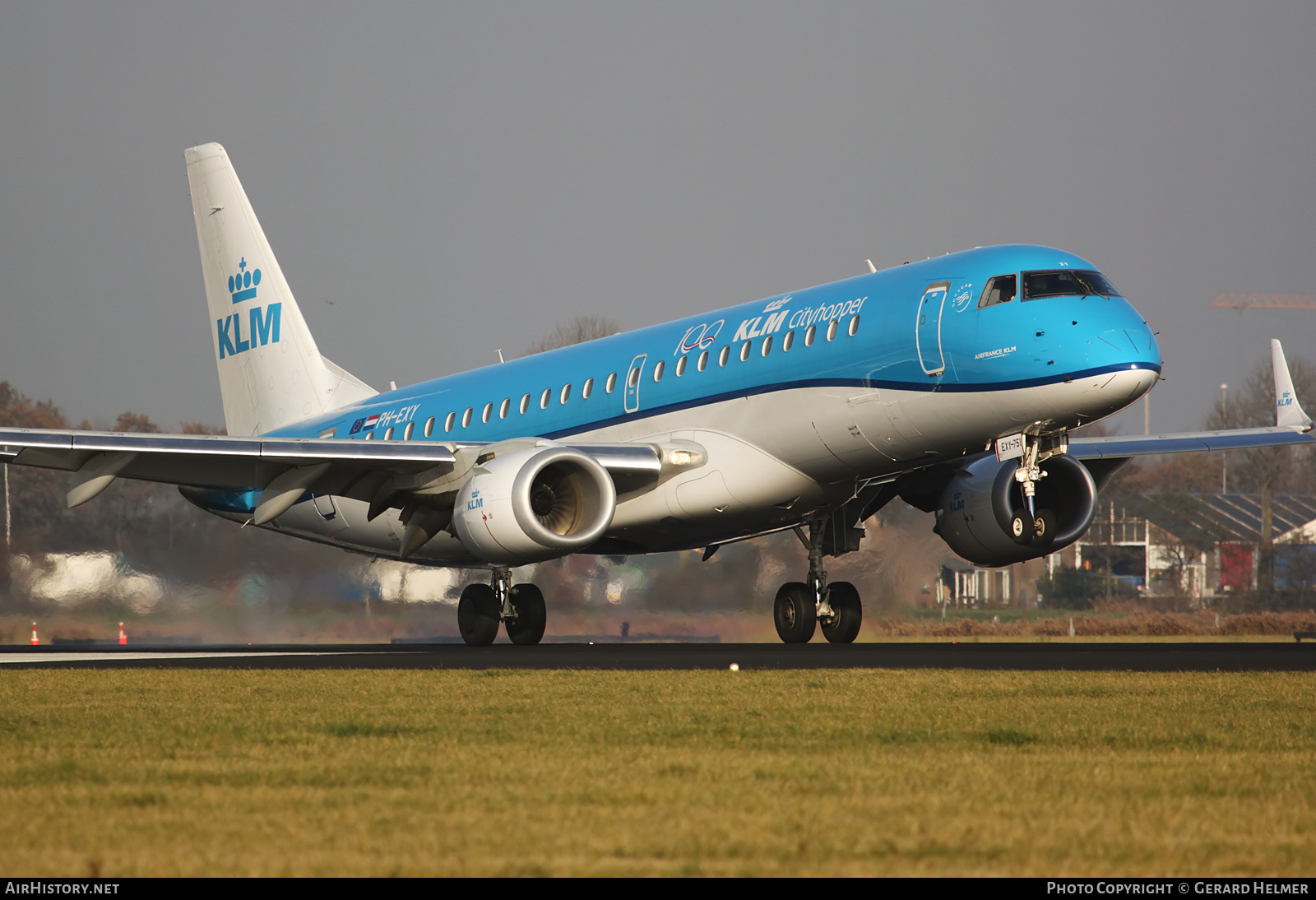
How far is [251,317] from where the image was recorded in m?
31.9

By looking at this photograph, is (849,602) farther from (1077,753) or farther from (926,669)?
(1077,753)

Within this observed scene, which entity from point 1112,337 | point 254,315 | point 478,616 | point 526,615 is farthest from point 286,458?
point 1112,337

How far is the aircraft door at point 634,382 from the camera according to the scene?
23781mm

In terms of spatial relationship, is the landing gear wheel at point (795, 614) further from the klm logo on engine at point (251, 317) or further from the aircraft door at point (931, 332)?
the klm logo on engine at point (251, 317)

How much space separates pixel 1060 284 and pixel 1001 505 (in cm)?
531

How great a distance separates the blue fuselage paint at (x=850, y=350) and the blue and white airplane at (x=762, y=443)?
3 centimetres

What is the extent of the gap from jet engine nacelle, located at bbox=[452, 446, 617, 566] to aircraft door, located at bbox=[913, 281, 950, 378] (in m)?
4.79

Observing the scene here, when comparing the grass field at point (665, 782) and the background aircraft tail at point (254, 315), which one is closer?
the grass field at point (665, 782)

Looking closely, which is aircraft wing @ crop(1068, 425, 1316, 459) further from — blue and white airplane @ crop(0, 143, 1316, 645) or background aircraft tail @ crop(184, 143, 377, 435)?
background aircraft tail @ crop(184, 143, 377, 435)

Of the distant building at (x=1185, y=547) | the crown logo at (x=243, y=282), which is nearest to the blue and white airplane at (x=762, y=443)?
the crown logo at (x=243, y=282)

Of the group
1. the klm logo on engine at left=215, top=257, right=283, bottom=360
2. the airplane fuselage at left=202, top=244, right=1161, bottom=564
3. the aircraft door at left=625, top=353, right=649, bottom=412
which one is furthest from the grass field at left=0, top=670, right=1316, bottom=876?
the klm logo on engine at left=215, top=257, right=283, bottom=360

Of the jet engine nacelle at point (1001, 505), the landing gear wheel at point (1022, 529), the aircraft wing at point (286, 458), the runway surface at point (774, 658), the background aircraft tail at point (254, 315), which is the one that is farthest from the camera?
the background aircraft tail at point (254, 315)

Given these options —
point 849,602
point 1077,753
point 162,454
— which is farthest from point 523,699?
point 849,602

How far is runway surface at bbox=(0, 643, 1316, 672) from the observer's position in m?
17.0
